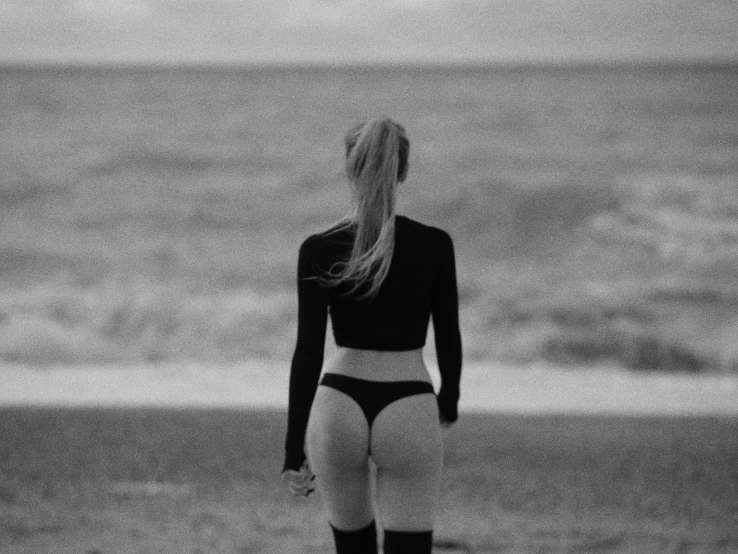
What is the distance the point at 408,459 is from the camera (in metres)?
2.45

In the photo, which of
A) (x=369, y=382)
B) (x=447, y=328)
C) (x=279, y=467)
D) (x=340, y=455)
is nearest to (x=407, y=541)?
(x=340, y=455)

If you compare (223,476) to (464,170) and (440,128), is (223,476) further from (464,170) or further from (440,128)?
(440,128)

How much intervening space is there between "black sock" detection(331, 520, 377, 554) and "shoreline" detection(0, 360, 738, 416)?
584cm

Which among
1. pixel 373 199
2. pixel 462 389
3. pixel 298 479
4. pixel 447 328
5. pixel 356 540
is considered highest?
pixel 373 199

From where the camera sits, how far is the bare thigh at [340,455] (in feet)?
8.04

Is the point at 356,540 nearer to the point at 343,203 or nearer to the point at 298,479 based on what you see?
the point at 298,479

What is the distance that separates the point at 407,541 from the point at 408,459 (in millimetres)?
188

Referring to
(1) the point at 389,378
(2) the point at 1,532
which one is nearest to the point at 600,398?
(2) the point at 1,532

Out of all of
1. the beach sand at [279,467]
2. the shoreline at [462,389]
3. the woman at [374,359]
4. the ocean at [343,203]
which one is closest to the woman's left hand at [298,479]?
the woman at [374,359]

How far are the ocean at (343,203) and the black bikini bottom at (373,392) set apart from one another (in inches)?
411

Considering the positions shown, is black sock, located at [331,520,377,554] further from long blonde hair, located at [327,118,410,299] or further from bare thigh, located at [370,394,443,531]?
long blonde hair, located at [327,118,410,299]

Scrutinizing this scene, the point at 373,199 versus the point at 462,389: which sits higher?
the point at 373,199

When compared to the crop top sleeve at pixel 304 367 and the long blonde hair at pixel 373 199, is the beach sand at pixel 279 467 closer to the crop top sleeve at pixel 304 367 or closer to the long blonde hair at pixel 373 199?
the crop top sleeve at pixel 304 367

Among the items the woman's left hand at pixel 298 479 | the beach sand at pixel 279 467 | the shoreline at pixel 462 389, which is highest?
the woman's left hand at pixel 298 479
